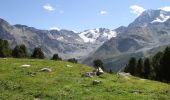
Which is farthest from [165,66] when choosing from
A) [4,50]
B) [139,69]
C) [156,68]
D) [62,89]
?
[62,89]

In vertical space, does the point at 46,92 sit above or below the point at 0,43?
below

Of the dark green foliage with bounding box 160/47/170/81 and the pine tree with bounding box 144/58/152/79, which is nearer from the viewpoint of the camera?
the dark green foliage with bounding box 160/47/170/81

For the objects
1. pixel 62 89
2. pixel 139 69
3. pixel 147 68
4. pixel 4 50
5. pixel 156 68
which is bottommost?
pixel 62 89

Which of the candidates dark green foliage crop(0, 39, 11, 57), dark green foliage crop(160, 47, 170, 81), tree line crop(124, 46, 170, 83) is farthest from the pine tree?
dark green foliage crop(0, 39, 11, 57)

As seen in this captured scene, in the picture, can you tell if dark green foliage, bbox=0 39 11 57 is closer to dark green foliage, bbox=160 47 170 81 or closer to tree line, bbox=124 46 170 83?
tree line, bbox=124 46 170 83

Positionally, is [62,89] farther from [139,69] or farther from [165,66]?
[139,69]

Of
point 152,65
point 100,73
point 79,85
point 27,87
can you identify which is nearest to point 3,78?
point 27,87

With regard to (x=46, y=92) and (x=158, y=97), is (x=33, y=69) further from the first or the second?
(x=158, y=97)

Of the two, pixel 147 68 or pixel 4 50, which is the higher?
pixel 4 50

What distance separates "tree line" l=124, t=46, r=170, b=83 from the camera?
411ft

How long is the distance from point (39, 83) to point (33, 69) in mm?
12185

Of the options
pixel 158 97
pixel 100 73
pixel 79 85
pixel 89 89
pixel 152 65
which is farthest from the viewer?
pixel 152 65

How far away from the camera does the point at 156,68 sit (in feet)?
462

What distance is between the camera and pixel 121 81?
158 ft
